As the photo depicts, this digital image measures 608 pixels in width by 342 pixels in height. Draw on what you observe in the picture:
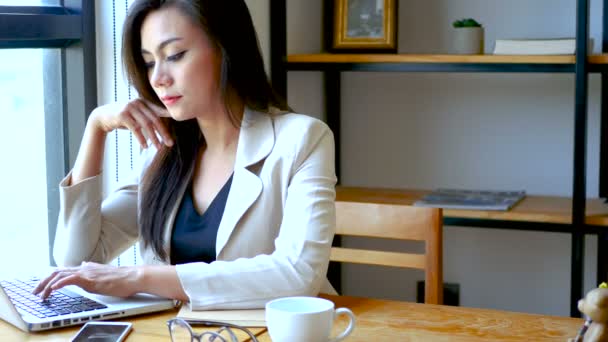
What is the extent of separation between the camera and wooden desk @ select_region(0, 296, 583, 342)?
4.65 feet

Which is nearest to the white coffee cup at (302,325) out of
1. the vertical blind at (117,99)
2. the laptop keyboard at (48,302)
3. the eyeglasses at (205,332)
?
the eyeglasses at (205,332)

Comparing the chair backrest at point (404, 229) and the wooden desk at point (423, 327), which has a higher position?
the chair backrest at point (404, 229)

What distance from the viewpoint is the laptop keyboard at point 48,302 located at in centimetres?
150

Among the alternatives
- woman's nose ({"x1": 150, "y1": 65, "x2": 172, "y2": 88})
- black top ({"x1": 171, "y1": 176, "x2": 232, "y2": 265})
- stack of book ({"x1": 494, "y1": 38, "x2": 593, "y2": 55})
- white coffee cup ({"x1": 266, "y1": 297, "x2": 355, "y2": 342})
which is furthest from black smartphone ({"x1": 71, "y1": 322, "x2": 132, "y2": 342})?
stack of book ({"x1": 494, "y1": 38, "x2": 593, "y2": 55})

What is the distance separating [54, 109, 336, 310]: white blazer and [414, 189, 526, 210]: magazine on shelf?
1012 mm

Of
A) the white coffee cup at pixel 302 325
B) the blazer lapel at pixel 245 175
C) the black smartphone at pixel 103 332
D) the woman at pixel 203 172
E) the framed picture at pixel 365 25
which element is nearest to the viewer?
the white coffee cup at pixel 302 325

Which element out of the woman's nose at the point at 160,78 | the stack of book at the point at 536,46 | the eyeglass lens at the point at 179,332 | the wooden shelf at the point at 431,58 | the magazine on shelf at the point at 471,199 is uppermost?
the stack of book at the point at 536,46

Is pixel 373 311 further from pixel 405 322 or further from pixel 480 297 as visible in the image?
pixel 480 297

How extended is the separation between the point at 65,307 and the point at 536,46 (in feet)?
5.38

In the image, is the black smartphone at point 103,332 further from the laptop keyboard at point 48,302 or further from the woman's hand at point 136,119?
the woman's hand at point 136,119

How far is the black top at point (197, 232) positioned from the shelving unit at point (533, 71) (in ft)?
3.56

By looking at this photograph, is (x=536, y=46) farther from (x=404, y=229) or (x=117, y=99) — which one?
(x=117, y=99)

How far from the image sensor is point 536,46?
2662 millimetres

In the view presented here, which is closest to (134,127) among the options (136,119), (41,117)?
(136,119)
